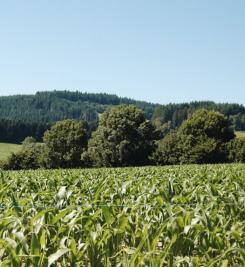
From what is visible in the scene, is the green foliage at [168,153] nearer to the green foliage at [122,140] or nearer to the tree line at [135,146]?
the tree line at [135,146]

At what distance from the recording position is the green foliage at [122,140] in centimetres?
6650

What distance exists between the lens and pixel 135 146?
2633 inches

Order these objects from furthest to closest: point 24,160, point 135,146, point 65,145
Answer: point 65,145 < point 24,160 < point 135,146

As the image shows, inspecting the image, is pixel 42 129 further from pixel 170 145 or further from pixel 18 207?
pixel 18 207

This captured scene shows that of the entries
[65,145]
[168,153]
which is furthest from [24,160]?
[168,153]

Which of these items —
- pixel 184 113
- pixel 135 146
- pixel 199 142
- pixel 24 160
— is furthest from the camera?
pixel 184 113

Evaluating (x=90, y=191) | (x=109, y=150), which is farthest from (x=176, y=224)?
(x=109, y=150)

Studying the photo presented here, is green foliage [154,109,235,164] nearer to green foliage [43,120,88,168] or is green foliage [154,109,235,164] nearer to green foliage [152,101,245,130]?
green foliage [43,120,88,168]

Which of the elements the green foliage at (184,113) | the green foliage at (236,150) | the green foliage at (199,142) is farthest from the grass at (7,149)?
the green foliage at (184,113)

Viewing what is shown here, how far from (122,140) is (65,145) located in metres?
12.6

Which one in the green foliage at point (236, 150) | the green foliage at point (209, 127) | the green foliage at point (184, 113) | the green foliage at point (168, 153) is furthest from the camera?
the green foliage at point (184, 113)

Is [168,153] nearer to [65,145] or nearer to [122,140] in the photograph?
[122,140]

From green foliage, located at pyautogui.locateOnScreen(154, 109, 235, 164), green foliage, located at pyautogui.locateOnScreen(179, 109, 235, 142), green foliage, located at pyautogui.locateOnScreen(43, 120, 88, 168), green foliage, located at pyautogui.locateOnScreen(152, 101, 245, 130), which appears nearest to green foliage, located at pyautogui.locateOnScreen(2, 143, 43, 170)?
green foliage, located at pyautogui.locateOnScreen(43, 120, 88, 168)

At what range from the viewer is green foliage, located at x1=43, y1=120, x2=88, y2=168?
2887 inches
